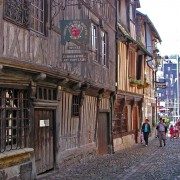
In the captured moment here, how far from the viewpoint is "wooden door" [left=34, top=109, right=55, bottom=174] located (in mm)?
13320

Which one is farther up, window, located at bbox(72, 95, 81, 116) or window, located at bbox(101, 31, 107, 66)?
window, located at bbox(101, 31, 107, 66)

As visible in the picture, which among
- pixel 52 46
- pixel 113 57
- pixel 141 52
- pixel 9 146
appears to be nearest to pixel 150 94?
pixel 141 52

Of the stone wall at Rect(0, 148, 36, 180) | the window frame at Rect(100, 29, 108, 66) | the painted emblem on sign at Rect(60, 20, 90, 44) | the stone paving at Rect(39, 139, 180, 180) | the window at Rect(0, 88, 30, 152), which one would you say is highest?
the window frame at Rect(100, 29, 108, 66)

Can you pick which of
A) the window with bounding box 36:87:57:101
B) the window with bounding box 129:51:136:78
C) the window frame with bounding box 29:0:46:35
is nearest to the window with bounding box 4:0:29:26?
Answer: the window frame with bounding box 29:0:46:35

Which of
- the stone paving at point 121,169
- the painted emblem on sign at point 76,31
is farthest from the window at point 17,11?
the stone paving at point 121,169

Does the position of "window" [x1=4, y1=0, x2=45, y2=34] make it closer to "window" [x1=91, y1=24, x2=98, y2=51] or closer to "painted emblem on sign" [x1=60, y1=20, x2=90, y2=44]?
"painted emblem on sign" [x1=60, y1=20, x2=90, y2=44]

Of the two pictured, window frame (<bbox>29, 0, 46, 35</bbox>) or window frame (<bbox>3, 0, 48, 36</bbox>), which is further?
window frame (<bbox>29, 0, 46, 35</bbox>)

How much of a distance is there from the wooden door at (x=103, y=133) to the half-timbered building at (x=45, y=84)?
1773 mm

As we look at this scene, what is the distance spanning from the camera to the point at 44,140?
13.9 metres

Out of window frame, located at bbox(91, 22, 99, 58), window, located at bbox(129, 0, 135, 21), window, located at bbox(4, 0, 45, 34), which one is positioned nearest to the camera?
window, located at bbox(4, 0, 45, 34)

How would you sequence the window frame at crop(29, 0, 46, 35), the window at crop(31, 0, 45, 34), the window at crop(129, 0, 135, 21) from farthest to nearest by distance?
the window at crop(129, 0, 135, 21) → the window at crop(31, 0, 45, 34) → the window frame at crop(29, 0, 46, 35)

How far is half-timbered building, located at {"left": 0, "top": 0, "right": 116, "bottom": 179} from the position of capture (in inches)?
447

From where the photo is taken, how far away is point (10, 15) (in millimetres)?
11328

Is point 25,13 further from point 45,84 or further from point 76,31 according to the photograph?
point 45,84
